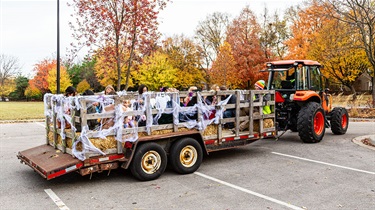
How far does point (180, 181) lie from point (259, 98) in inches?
138

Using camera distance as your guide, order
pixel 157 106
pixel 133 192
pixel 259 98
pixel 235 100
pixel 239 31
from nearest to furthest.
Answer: pixel 133 192 < pixel 157 106 < pixel 235 100 < pixel 259 98 < pixel 239 31

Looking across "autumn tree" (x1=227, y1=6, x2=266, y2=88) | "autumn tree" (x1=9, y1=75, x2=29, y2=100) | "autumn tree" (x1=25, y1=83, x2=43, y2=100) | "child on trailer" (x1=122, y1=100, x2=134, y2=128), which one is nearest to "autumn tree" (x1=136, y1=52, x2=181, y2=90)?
"autumn tree" (x1=227, y1=6, x2=266, y2=88)

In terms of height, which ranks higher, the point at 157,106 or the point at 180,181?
the point at 157,106

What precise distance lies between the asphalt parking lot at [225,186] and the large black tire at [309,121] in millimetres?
1314

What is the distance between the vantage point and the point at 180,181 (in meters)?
6.57

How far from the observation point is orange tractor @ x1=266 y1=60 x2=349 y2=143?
10.2m

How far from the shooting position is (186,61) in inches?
1951

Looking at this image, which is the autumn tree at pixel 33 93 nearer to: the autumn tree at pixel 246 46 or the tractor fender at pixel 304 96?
the autumn tree at pixel 246 46

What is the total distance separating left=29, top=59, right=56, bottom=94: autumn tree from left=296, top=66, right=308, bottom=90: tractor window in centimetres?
→ 6069

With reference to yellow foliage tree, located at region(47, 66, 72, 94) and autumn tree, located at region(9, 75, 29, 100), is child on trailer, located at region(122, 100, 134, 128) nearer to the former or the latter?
yellow foliage tree, located at region(47, 66, 72, 94)

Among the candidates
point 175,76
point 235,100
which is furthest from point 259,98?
point 175,76

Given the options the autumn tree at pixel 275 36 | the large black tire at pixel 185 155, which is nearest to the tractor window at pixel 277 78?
the large black tire at pixel 185 155

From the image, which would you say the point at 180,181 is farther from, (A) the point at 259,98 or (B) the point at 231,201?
(A) the point at 259,98

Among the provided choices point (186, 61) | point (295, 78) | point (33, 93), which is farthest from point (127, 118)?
point (33, 93)
